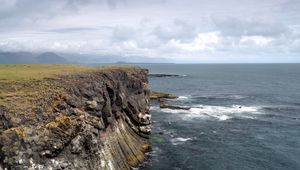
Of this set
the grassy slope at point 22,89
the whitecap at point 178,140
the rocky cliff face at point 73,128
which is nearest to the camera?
the rocky cliff face at point 73,128

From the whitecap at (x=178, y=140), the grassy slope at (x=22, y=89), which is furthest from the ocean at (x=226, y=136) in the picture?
the grassy slope at (x=22, y=89)

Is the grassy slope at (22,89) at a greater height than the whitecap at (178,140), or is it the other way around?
the grassy slope at (22,89)

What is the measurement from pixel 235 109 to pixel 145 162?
6636 cm

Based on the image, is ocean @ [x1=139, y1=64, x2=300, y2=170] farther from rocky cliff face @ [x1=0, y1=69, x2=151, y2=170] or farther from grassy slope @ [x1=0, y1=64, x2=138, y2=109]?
grassy slope @ [x1=0, y1=64, x2=138, y2=109]

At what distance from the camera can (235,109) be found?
12619 centimetres

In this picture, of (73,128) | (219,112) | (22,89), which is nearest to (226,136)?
(219,112)

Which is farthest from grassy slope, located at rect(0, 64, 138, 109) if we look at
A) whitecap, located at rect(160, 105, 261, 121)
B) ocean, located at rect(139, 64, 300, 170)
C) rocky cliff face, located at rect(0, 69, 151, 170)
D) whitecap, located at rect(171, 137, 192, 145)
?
whitecap, located at rect(160, 105, 261, 121)

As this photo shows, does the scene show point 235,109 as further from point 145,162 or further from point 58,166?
point 58,166

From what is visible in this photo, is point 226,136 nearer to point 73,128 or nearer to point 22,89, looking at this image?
point 73,128

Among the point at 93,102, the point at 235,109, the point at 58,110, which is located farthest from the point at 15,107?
the point at 235,109

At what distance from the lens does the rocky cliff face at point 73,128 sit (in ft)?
144

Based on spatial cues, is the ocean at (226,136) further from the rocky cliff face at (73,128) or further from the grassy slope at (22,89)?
the grassy slope at (22,89)

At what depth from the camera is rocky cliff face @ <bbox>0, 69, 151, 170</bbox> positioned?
4400cm

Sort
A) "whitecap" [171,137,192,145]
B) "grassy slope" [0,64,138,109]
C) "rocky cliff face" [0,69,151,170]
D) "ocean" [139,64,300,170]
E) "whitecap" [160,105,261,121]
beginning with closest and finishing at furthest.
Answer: "rocky cliff face" [0,69,151,170], "grassy slope" [0,64,138,109], "ocean" [139,64,300,170], "whitecap" [171,137,192,145], "whitecap" [160,105,261,121]
